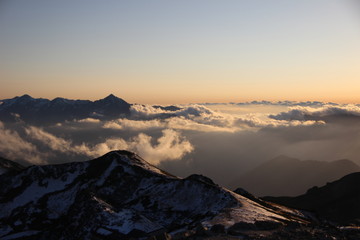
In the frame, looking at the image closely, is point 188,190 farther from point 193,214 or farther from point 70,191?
point 70,191

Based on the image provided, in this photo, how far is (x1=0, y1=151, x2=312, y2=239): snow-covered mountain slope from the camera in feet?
351

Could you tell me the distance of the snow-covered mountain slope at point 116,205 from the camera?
107000mm

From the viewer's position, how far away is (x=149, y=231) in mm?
103250

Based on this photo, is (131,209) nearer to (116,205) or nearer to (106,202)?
(106,202)

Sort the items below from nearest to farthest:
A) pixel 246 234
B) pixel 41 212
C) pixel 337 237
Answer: pixel 337 237, pixel 246 234, pixel 41 212

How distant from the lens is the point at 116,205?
518 ft

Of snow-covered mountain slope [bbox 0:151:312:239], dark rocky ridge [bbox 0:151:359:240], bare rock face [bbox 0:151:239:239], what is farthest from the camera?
bare rock face [bbox 0:151:239:239]

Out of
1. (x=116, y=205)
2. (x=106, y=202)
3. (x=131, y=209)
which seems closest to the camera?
(x=131, y=209)

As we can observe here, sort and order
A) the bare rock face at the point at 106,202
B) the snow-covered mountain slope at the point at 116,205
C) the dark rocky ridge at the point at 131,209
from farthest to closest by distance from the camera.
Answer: the bare rock face at the point at 106,202 < the snow-covered mountain slope at the point at 116,205 < the dark rocky ridge at the point at 131,209

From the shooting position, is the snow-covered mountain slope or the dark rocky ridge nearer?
the dark rocky ridge

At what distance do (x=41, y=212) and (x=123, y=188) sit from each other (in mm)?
45387

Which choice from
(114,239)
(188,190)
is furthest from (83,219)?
(188,190)

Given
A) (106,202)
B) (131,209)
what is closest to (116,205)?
(106,202)

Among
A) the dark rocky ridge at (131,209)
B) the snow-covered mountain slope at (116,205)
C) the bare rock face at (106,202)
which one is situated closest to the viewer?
the dark rocky ridge at (131,209)
